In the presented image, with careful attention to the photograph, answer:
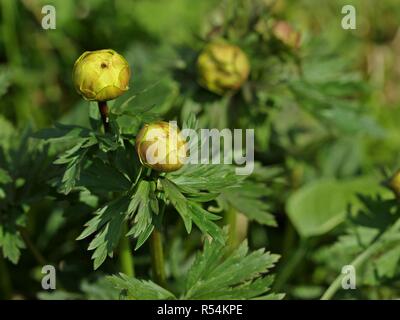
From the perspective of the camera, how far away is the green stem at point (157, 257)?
129 centimetres

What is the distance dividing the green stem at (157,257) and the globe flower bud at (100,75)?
11.8 inches

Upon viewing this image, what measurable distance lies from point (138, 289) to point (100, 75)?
0.39m

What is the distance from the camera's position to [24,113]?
Answer: 221cm

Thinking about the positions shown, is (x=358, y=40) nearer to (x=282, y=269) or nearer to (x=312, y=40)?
(x=312, y=40)

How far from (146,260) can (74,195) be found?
439 millimetres

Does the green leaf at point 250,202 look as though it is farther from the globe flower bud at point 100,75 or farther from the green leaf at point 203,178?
the globe flower bud at point 100,75

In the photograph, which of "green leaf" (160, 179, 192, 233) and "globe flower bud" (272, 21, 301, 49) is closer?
"green leaf" (160, 179, 192, 233)

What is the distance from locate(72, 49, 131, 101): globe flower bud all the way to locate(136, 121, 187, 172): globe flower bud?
0.08 metres

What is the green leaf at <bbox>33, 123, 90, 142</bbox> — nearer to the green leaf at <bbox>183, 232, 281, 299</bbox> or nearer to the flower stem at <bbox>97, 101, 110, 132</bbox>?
the flower stem at <bbox>97, 101, 110, 132</bbox>

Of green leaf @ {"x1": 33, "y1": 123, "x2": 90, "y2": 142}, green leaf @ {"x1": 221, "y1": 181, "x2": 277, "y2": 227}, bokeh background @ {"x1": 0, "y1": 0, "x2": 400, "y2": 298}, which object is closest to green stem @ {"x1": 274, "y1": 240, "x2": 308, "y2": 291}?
bokeh background @ {"x1": 0, "y1": 0, "x2": 400, "y2": 298}

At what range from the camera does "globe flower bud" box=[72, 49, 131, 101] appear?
107cm

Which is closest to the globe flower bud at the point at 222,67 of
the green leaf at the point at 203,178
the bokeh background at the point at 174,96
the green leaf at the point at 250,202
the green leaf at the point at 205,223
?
the bokeh background at the point at 174,96

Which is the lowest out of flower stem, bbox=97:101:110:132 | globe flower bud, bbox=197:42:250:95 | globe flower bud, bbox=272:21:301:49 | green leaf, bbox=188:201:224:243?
green leaf, bbox=188:201:224:243

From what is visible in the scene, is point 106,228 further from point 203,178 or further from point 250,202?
point 250,202
